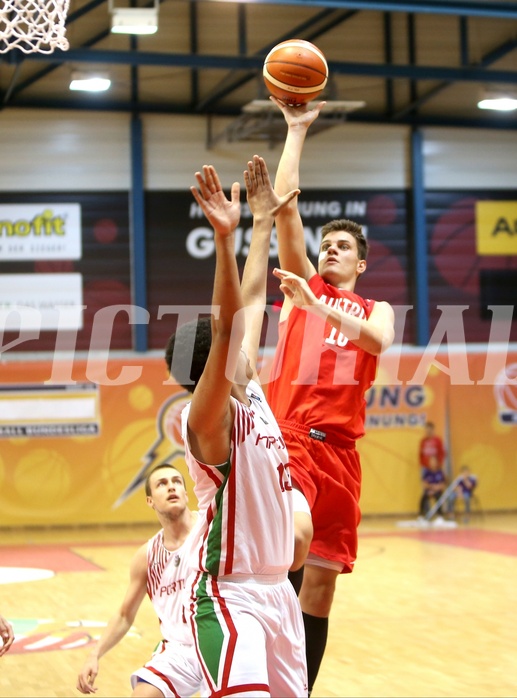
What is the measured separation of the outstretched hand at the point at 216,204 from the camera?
322cm

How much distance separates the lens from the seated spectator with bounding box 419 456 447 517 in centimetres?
1773

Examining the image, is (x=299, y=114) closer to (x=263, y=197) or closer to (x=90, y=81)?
(x=263, y=197)

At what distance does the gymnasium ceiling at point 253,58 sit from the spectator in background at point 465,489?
274 inches

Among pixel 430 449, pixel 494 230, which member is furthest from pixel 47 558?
pixel 494 230

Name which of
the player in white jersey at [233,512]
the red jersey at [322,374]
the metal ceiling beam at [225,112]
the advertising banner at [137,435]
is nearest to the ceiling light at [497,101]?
the metal ceiling beam at [225,112]

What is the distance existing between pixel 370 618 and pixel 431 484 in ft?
29.9

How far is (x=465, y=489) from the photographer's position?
1820 centimetres

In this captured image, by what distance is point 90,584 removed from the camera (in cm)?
1123

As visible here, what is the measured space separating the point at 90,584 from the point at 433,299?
10.7 m

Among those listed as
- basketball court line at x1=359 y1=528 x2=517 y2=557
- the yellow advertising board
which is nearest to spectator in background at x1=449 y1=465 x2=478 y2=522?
basketball court line at x1=359 y1=528 x2=517 y2=557

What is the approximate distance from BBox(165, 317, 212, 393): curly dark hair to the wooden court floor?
3.53 m

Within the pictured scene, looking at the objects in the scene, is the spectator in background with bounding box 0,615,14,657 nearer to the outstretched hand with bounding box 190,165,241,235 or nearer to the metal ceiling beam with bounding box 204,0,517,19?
the outstretched hand with bounding box 190,165,241,235

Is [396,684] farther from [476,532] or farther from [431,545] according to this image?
[476,532]

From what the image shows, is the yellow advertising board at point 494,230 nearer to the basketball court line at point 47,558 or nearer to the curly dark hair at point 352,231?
the basketball court line at point 47,558
